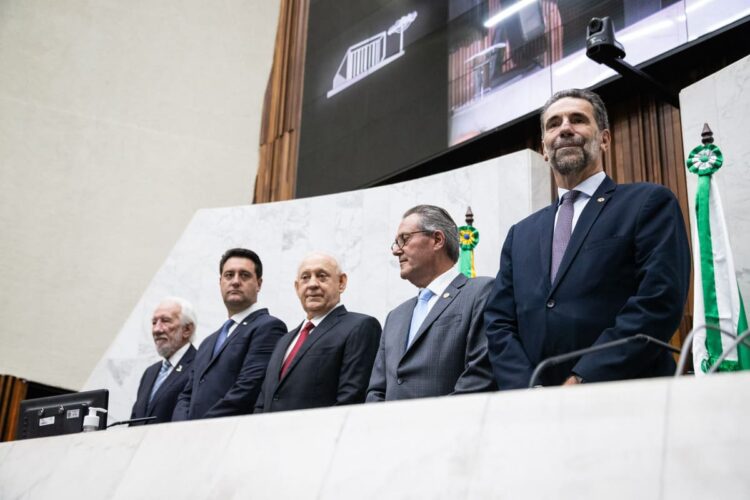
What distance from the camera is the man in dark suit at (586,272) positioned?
2123 millimetres

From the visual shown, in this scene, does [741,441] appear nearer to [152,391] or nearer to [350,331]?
[350,331]

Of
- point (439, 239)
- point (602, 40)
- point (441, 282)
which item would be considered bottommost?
point (441, 282)

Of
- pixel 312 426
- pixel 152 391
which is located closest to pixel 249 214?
pixel 152 391

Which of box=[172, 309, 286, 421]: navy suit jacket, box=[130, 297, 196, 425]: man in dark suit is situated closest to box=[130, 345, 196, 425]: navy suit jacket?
box=[130, 297, 196, 425]: man in dark suit

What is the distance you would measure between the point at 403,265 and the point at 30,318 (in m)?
5.40

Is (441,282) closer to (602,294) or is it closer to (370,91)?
(602,294)

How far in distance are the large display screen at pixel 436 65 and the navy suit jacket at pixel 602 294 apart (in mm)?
2777

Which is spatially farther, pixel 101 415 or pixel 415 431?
pixel 101 415

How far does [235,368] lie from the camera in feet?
11.5

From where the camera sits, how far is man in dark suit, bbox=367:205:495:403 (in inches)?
103

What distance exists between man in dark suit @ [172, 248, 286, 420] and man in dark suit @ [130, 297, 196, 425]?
0.18m

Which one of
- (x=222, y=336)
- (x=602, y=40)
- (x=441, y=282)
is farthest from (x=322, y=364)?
(x=602, y=40)

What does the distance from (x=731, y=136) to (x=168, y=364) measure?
262cm

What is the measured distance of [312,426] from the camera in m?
1.96
